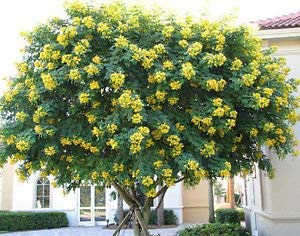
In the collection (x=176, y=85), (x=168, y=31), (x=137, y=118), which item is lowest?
(x=137, y=118)

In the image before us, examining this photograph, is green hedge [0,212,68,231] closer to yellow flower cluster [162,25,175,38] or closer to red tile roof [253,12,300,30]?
red tile roof [253,12,300,30]

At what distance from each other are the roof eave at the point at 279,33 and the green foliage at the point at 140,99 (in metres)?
2.31

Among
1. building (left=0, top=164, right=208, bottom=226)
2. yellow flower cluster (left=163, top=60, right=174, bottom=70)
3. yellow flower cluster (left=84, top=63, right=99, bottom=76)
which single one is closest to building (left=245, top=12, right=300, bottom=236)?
yellow flower cluster (left=163, top=60, right=174, bottom=70)

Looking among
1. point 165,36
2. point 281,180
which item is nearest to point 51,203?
point 281,180

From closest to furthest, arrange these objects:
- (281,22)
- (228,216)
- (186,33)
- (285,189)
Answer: (186,33) < (285,189) < (281,22) < (228,216)

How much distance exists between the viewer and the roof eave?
10.7 m

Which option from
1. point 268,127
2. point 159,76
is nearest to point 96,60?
point 159,76

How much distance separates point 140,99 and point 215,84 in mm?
1382

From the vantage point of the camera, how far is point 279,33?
10.8 metres

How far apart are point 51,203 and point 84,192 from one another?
2.04 meters

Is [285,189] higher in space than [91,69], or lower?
lower

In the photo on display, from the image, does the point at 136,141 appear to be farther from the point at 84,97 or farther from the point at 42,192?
the point at 42,192

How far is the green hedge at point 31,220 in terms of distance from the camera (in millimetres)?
22188

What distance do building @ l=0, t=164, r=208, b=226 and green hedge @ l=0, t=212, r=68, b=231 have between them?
73 cm
